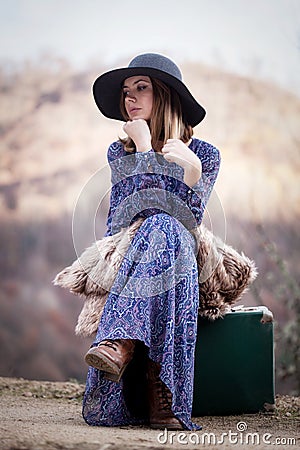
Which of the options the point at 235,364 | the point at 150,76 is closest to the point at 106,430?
the point at 235,364

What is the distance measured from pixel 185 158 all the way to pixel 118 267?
405mm

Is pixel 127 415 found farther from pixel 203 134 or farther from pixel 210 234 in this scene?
pixel 203 134

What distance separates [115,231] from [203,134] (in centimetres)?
195

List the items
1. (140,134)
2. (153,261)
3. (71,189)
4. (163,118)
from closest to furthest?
(153,261)
(140,134)
(163,118)
(71,189)

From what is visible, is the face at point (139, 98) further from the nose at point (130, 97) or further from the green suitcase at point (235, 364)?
the green suitcase at point (235, 364)

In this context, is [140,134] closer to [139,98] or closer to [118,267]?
[139,98]

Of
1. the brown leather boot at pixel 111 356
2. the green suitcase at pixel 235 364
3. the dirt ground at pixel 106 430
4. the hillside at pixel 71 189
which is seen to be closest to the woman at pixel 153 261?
the brown leather boot at pixel 111 356

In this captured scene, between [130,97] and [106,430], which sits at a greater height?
[130,97]

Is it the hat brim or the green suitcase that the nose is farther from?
the green suitcase

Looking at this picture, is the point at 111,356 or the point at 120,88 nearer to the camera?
the point at 111,356

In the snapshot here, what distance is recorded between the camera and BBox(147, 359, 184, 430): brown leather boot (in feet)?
7.35

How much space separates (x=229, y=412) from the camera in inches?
105

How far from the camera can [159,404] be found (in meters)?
2.25

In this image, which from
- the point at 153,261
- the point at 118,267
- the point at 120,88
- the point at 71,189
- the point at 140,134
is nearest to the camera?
the point at 153,261
